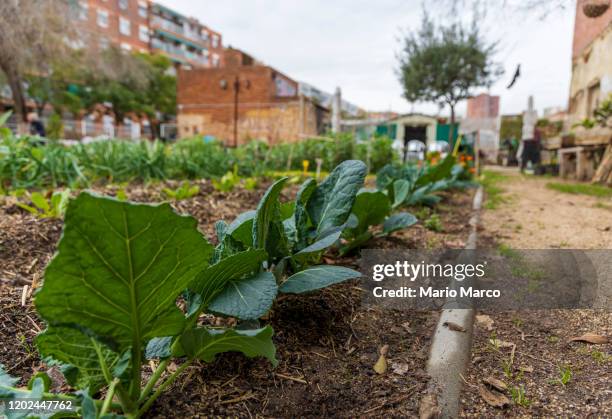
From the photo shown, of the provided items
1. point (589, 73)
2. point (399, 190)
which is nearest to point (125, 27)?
point (589, 73)

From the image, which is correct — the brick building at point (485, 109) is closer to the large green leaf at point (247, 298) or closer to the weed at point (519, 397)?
the weed at point (519, 397)

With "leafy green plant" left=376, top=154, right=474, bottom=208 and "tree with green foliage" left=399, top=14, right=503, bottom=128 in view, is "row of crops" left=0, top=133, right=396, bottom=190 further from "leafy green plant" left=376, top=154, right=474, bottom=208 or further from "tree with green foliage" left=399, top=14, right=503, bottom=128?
"tree with green foliage" left=399, top=14, right=503, bottom=128

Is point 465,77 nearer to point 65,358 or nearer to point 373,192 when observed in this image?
point 373,192

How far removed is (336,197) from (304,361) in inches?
21.5

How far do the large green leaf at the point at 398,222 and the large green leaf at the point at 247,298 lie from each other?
1.09 m

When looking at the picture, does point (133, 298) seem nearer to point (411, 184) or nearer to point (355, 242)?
point (355, 242)

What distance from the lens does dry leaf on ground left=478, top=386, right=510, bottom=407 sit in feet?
3.23

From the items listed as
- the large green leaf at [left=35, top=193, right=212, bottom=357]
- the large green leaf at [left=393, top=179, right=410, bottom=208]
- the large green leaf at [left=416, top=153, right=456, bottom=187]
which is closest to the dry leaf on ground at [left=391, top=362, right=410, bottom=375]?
the large green leaf at [left=35, top=193, right=212, bottom=357]

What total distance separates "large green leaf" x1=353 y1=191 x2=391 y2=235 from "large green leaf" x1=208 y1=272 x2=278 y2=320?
34.6 inches

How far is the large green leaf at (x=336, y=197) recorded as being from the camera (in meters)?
1.34

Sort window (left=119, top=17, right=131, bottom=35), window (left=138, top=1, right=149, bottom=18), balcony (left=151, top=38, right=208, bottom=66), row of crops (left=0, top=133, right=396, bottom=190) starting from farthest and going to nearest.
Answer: balcony (left=151, top=38, right=208, bottom=66) → window (left=138, top=1, right=149, bottom=18) → window (left=119, top=17, right=131, bottom=35) → row of crops (left=0, top=133, right=396, bottom=190)

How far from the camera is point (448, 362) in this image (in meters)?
1.13

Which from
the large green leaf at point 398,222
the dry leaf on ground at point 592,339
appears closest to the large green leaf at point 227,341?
the dry leaf on ground at point 592,339

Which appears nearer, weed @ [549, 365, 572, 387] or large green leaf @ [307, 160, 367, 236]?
weed @ [549, 365, 572, 387]
